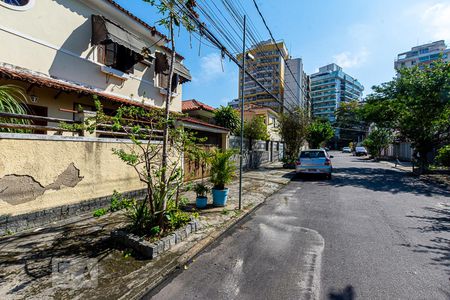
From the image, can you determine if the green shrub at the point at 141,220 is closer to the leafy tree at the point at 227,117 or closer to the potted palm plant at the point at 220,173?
the potted palm plant at the point at 220,173

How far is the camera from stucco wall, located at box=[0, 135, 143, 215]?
397 cm

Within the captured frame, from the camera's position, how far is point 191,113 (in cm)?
1691

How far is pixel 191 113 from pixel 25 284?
1498 cm

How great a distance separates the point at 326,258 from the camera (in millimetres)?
3436

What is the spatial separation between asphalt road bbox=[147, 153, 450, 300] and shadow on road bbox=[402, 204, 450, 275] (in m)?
0.01

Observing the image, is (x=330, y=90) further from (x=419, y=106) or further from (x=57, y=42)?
(x=57, y=42)

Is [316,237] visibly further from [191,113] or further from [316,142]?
[316,142]

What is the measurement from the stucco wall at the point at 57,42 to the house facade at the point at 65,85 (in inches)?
0.9

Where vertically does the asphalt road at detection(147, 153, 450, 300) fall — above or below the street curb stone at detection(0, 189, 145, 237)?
below

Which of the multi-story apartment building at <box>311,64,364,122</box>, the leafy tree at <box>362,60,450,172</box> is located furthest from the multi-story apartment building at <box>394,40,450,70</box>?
the leafy tree at <box>362,60,450,172</box>

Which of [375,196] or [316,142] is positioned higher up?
[316,142]

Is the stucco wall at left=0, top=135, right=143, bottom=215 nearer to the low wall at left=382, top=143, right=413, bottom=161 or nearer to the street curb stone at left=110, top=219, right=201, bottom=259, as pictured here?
the street curb stone at left=110, top=219, right=201, bottom=259

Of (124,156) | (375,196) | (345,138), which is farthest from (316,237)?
(345,138)

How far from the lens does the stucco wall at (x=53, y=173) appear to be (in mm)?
3967
